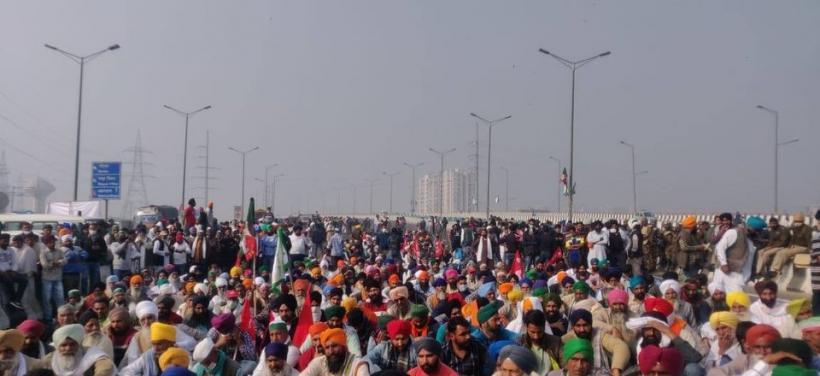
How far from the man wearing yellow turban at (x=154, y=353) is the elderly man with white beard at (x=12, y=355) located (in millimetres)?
728

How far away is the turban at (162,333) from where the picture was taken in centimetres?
725

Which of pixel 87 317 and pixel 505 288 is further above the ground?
pixel 505 288

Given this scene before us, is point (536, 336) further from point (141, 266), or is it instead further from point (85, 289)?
point (141, 266)

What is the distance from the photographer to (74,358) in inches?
277

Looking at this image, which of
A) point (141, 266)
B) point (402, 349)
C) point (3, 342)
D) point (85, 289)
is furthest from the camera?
point (141, 266)

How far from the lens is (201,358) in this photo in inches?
278

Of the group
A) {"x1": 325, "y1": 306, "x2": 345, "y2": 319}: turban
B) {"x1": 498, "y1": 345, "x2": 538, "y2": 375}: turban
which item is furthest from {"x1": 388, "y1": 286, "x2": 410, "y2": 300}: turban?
{"x1": 498, "y1": 345, "x2": 538, "y2": 375}: turban

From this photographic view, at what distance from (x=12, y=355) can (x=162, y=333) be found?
114 centimetres

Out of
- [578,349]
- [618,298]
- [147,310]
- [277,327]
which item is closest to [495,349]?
[578,349]

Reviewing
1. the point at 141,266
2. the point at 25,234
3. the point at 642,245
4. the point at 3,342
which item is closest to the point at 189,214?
the point at 141,266

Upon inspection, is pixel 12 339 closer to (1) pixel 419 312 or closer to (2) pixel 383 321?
(2) pixel 383 321

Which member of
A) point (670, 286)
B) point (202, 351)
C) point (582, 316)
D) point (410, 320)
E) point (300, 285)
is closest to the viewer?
point (202, 351)

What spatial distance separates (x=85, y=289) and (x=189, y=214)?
7.47 m

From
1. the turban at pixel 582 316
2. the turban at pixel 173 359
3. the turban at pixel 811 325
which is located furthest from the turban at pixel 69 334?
the turban at pixel 811 325
